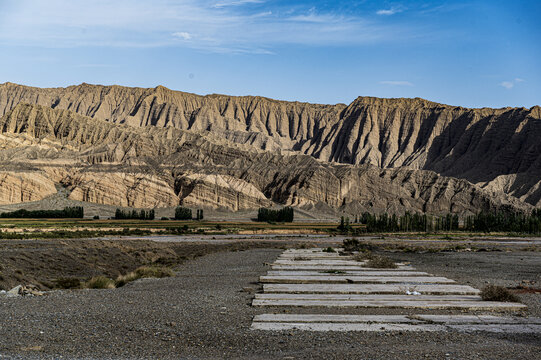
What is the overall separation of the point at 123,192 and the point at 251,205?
28.6 metres

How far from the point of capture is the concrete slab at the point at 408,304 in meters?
12.0

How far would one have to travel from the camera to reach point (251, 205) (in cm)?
12475

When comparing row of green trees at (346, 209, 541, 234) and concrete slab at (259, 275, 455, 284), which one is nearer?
concrete slab at (259, 275, 455, 284)

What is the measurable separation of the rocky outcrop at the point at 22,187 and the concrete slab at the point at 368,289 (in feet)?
362

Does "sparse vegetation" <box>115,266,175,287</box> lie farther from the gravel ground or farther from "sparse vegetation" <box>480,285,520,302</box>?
"sparse vegetation" <box>480,285,520,302</box>

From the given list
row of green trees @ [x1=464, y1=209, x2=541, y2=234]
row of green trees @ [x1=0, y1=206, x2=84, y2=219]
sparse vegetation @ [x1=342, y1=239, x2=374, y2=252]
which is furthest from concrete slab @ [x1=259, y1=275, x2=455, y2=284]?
row of green trees @ [x1=0, y1=206, x2=84, y2=219]

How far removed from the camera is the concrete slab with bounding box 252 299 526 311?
11997 millimetres

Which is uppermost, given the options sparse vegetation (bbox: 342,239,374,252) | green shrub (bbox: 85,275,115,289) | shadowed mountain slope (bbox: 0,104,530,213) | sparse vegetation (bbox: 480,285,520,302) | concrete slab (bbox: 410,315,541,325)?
shadowed mountain slope (bbox: 0,104,530,213)

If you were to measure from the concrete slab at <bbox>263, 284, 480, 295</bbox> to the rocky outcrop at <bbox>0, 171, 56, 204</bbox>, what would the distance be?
110 meters

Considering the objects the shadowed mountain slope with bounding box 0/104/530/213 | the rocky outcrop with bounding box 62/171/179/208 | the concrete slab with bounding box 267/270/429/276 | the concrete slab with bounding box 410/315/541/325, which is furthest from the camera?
the shadowed mountain slope with bounding box 0/104/530/213

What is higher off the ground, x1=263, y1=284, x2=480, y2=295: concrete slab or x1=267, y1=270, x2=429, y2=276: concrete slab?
x1=263, y1=284, x2=480, y2=295: concrete slab

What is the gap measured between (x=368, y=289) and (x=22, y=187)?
114 metres

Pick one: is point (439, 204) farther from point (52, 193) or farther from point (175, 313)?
point (175, 313)

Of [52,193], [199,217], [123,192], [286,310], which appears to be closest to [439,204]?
[199,217]
